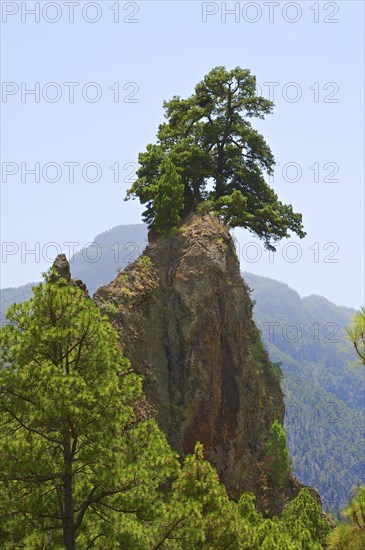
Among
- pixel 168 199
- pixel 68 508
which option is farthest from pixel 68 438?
pixel 168 199

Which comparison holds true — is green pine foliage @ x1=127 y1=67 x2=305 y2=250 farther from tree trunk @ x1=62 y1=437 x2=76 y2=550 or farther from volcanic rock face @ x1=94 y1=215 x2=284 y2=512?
tree trunk @ x1=62 y1=437 x2=76 y2=550

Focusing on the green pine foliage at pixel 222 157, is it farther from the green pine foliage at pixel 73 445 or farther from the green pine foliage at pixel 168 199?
the green pine foliage at pixel 73 445

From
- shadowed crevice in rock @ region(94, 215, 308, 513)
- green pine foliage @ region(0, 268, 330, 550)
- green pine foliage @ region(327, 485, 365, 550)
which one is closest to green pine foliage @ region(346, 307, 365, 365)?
green pine foliage @ region(327, 485, 365, 550)

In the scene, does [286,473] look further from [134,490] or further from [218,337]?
[134,490]

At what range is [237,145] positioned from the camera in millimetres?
37875

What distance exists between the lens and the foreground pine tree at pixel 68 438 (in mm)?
13406

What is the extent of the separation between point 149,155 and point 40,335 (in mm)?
23430

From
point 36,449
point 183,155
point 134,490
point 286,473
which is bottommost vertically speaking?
point 286,473

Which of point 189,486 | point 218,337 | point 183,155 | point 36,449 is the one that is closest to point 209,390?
point 218,337

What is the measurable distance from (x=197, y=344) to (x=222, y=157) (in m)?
13.2

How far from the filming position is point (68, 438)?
1419cm

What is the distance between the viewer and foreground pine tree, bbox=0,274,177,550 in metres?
13.4

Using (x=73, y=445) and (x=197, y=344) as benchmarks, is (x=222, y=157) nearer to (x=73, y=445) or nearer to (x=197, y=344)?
(x=197, y=344)

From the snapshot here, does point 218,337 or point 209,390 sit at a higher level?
point 218,337
